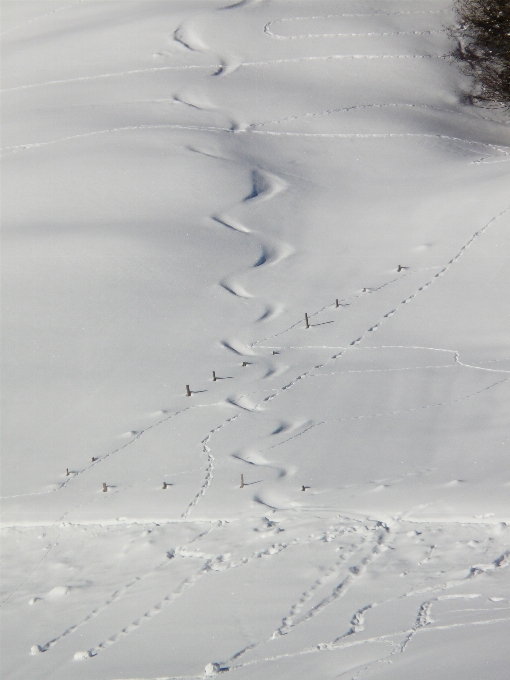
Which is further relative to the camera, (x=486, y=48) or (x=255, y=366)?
(x=486, y=48)

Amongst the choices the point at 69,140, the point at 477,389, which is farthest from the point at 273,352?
the point at 69,140

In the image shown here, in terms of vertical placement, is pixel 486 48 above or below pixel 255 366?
above

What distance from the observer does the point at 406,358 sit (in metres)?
8.14

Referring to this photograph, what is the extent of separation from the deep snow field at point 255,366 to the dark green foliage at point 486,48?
2.00 ft

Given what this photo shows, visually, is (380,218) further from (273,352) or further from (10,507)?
(10,507)

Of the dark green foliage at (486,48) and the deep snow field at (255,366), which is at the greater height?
the dark green foliage at (486,48)

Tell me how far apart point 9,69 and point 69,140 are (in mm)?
4621

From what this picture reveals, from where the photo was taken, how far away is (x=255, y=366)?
8.30 meters

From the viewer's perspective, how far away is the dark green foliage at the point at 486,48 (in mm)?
15078

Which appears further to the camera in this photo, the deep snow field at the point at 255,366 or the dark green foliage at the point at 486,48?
the dark green foliage at the point at 486,48

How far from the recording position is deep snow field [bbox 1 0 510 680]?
523 centimetres

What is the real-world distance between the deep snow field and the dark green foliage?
61 centimetres

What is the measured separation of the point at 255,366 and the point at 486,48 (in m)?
10.7

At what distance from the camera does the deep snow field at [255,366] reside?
17.1 feet
